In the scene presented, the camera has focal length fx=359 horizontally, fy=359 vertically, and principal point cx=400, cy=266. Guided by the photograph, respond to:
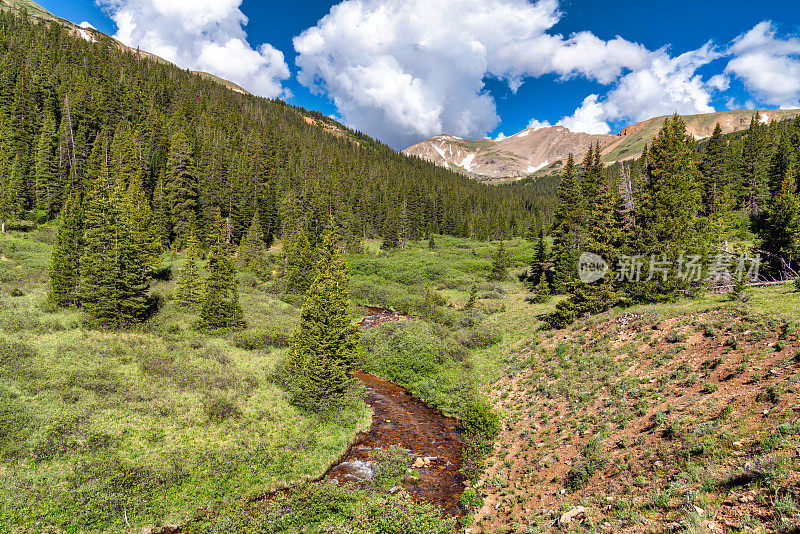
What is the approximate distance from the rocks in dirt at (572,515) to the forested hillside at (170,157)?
75263 mm

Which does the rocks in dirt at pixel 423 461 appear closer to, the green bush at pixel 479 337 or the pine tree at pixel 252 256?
the green bush at pixel 479 337

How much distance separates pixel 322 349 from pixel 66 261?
29184 mm

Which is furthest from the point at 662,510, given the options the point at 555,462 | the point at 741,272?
the point at 741,272

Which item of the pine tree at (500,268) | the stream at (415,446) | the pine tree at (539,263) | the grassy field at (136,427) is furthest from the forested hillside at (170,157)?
the stream at (415,446)

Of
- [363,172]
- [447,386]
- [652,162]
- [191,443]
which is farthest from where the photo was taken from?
[363,172]

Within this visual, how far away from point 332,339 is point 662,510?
1694 cm

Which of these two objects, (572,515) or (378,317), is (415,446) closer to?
(572,515)

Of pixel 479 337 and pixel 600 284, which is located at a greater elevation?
pixel 600 284

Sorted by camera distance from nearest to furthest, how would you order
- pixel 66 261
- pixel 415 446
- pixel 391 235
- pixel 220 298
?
pixel 415 446
pixel 66 261
pixel 220 298
pixel 391 235

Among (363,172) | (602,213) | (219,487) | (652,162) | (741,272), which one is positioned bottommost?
(219,487)

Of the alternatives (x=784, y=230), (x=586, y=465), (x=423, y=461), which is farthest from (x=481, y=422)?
(x=784, y=230)

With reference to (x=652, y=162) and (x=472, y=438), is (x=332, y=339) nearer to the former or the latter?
(x=472, y=438)

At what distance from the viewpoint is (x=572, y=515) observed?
38.0 ft

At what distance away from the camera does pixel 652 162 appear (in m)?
36.8
